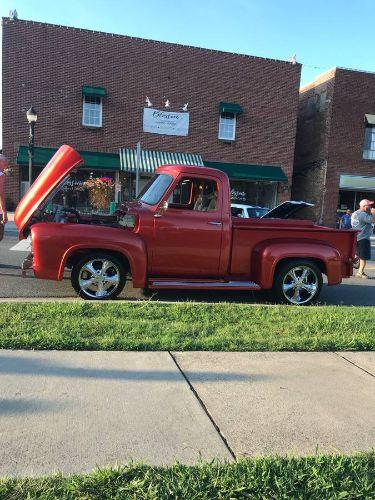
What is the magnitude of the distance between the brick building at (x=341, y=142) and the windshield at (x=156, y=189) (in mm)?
19942

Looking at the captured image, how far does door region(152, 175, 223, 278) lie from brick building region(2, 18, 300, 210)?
15.6m

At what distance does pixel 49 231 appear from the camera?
612 cm

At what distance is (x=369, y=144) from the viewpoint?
1027 inches

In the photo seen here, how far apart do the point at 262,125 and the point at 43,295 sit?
795 inches

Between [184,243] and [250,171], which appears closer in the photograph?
[184,243]

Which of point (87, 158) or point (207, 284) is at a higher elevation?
point (87, 158)

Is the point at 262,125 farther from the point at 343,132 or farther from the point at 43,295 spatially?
the point at 43,295

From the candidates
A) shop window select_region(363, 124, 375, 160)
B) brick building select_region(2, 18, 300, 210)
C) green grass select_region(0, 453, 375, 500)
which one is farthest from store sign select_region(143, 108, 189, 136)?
green grass select_region(0, 453, 375, 500)

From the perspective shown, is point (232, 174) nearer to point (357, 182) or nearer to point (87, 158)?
point (87, 158)

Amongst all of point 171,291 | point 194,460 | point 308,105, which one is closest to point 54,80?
point 308,105

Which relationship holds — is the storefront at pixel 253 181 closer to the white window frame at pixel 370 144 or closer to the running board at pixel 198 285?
the white window frame at pixel 370 144

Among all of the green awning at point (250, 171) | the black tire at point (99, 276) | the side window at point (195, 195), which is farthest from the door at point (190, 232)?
the green awning at point (250, 171)

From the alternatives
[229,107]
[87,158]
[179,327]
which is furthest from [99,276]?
[229,107]

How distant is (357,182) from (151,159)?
11.7 meters
